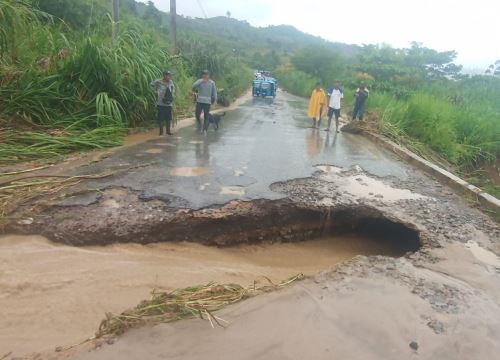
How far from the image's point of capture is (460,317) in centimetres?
329

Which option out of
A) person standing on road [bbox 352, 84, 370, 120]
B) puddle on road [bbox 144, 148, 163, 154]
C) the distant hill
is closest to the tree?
the distant hill

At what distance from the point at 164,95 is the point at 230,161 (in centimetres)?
256

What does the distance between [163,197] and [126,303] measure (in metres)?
1.76

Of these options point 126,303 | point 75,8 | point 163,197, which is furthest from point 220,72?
point 126,303

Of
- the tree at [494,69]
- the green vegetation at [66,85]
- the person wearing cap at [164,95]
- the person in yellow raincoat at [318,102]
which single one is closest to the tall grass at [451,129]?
the person in yellow raincoat at [318,102]

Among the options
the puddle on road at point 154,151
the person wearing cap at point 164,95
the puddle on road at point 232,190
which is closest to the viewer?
the puddle on road at point 232,190

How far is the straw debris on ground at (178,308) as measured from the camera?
282 cm

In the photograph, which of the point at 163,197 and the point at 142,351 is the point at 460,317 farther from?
the point at 163,197

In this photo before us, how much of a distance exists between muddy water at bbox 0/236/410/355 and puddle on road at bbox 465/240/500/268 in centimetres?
86

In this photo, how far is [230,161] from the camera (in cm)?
707

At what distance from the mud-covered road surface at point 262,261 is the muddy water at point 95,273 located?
0.01 m

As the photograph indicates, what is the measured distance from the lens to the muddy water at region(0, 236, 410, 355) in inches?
121

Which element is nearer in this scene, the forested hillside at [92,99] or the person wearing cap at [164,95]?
the forested hillside at [92,99]

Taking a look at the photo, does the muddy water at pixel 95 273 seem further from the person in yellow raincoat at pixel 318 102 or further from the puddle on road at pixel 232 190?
the person in yellow raincoat at pixel 318 102
